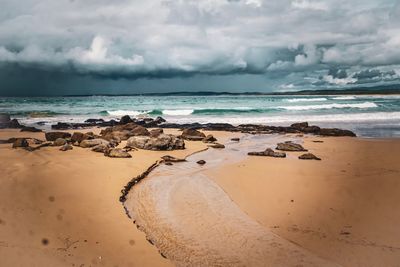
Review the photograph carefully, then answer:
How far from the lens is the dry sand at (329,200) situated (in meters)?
4.64

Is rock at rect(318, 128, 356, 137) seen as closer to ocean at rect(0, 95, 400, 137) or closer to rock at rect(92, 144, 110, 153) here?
ocean at rect(0, 95, 400, 137)

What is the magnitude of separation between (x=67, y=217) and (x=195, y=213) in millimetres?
1843

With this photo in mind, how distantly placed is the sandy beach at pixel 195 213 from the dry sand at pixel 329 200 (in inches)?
0.6

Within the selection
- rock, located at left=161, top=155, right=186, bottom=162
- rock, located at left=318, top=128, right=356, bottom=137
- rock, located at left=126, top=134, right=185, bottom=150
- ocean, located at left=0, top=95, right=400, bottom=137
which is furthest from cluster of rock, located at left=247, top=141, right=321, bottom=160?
ocean, located at left=0, top=95, right=400, bottom=137

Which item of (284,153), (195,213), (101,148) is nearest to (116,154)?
(101,148)

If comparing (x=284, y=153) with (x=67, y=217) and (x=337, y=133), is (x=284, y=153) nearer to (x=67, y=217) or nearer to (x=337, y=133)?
(x=337, y=133)

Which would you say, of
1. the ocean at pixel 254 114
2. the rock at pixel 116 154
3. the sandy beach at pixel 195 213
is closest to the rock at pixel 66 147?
the sandy beach at pixel 195 213

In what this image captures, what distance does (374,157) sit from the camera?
1052 cm

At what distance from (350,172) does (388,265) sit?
470 cm

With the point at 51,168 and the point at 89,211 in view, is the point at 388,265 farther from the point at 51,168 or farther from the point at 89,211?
the point at 51,168

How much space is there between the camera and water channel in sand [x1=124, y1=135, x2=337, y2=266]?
430cm

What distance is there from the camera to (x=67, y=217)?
16.8 feet

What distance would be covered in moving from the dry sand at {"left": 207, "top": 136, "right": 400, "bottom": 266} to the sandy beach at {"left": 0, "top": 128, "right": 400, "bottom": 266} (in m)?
0.02

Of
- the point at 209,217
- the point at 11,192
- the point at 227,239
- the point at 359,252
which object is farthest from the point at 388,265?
the point at 11,192
